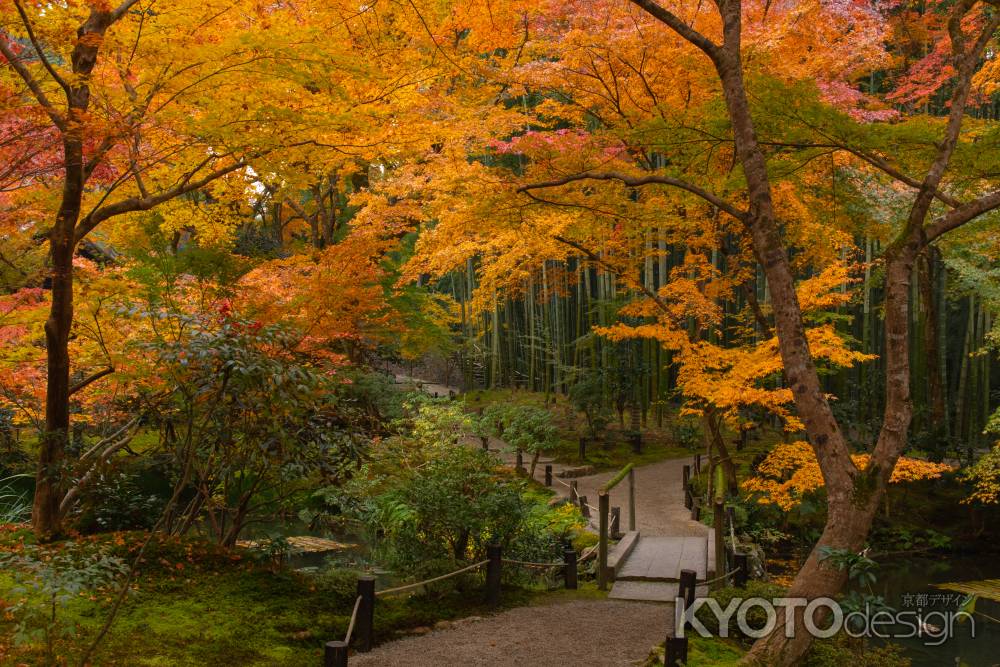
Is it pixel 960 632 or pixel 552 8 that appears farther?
pixel 552 8

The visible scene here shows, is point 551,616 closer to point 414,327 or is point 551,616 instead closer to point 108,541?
point 108,541

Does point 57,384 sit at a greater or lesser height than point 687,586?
greater

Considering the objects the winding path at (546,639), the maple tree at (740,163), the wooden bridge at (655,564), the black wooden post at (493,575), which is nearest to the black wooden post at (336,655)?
the winding path at (546,639)

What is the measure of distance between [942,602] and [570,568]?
19.2 feet

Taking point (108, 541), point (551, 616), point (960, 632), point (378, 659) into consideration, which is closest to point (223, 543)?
point (108, 541)

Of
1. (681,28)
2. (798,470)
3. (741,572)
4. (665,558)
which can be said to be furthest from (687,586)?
(798,470)

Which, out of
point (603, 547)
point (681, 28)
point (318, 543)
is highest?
point (681, 28)

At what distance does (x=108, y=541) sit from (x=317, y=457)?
1910 millimetres

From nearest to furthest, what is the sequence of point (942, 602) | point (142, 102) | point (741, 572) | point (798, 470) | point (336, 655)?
point (336, 655)
point (142, 102)
point (741, 572)
point (942, 602)
point (798, 470)

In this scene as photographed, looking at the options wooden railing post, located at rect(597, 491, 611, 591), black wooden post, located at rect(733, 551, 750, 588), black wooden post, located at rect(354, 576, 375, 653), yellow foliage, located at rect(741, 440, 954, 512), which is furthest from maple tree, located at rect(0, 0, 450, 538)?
yellow foliage, located at rect(741, 440, 954, 512)

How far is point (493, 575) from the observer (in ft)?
21.4

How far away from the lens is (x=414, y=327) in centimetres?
1384

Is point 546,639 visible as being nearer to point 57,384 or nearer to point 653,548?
point 653,548

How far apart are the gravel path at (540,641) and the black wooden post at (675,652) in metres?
0.83
